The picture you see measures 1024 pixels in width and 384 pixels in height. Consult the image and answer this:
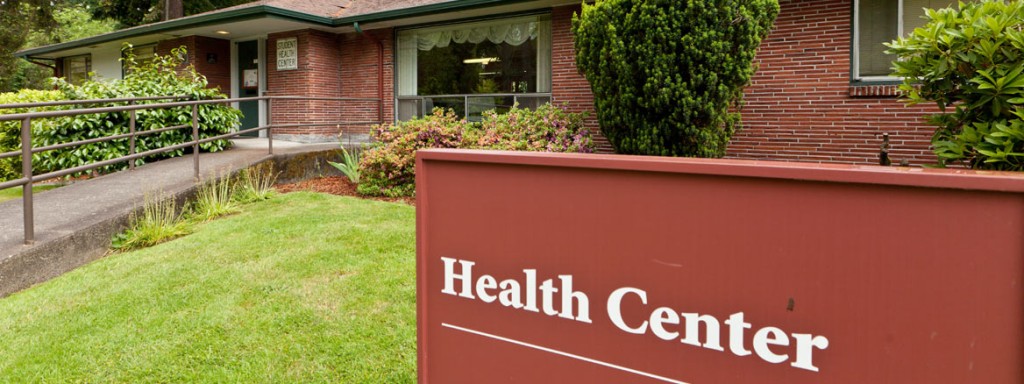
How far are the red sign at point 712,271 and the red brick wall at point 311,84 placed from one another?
12064 mm

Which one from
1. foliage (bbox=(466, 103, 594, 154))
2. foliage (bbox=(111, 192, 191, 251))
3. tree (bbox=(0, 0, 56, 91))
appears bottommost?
foliage (bbox=(111, 192, 191, 251))

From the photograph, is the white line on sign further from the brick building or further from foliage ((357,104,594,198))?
the brick building

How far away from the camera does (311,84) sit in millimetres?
13320

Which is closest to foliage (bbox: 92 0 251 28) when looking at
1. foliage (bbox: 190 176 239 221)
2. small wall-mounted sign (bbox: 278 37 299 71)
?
small wall-mounted sign (bbox: 278 37 299 71)

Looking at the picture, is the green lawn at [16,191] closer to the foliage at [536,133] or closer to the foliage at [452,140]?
the foliage at [452,140]

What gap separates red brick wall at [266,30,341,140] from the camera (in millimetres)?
13297

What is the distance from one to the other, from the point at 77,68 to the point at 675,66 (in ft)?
67.7

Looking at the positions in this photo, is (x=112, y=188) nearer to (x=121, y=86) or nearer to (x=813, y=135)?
(x=121, y=86)

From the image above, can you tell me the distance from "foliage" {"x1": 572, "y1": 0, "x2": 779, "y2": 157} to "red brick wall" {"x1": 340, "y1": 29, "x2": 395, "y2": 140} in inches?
271

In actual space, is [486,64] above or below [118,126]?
above

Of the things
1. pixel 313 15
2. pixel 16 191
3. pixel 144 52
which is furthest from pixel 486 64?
pixel 144 52

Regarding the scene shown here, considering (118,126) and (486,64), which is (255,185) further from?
(486,64)

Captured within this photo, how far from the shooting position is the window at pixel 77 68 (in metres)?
19.9

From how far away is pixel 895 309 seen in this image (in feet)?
3.56
